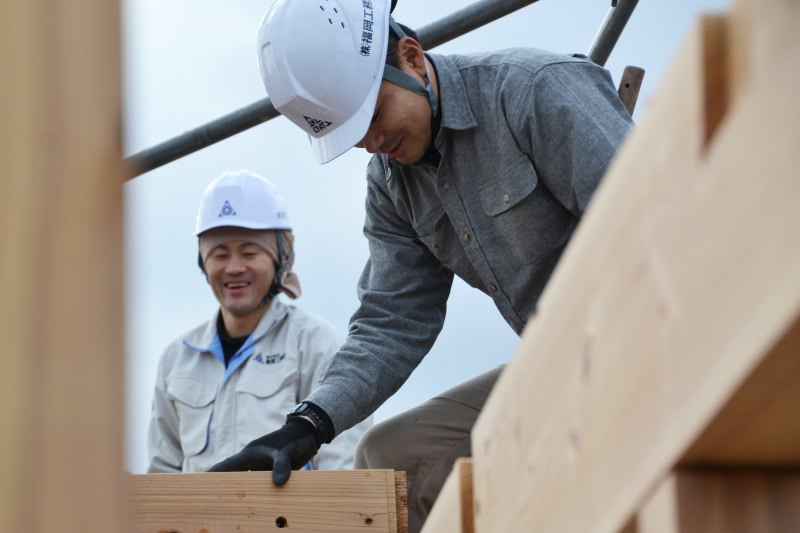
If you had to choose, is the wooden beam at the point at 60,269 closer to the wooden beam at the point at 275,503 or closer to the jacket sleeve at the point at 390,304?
the wooden beam at the point at 275,503

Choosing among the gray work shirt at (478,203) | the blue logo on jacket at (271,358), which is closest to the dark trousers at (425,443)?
the gray work shirt at (478,203)

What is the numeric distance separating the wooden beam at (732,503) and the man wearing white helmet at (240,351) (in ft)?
10.8

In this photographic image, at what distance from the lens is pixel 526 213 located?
9.63 ft

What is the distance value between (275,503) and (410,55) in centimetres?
134

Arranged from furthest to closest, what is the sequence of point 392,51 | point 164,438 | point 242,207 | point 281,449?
1. point 242,207
2. point 164,438
3. point 392,51
4. point 281,449

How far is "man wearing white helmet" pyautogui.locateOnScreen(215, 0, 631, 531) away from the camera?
2.82 metres

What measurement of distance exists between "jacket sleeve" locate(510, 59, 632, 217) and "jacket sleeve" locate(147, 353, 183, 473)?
2401 mm

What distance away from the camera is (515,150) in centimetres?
292

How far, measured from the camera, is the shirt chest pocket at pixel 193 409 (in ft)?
14.6

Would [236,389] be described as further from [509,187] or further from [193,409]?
[509,187]

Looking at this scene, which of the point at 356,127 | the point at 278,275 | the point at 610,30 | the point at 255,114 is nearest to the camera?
the point at 356,127

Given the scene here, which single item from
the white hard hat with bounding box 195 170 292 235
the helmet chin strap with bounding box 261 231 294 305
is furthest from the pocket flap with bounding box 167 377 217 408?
the white hard hat with bounding box 195 170 292 235

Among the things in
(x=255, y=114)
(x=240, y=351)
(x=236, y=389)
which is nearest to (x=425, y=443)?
(x=236, y=389)

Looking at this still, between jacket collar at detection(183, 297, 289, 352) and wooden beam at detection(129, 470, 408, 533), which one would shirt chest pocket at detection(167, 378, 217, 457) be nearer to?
jacket collar at detection(183, 297, 289, 352)
